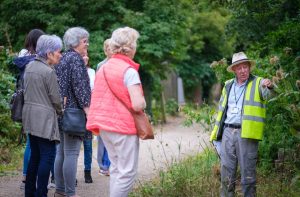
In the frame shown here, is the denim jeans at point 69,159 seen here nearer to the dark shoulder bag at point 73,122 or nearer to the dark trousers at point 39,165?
the dark shoulder bag at point 73,122

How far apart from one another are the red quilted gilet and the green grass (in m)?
1.22

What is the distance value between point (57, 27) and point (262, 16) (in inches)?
280

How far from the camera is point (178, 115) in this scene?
77.0 ft

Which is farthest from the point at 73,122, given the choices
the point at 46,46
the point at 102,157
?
the point at 102,157

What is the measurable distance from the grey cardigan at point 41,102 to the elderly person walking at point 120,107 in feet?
2.10

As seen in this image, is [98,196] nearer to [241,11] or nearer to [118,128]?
[118,128]

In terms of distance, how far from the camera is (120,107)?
6.02 m

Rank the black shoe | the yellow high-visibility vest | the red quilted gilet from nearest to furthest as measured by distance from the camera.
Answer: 1. the red quilted gilet
2. the yellow high-visibility vest
3. the black shoe

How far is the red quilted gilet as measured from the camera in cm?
599

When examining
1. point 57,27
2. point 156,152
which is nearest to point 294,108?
point 156,152

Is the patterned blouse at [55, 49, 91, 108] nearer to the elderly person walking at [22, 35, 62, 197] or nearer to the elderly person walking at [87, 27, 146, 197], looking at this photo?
the elderly person walking at [22, 35, 62, 197]

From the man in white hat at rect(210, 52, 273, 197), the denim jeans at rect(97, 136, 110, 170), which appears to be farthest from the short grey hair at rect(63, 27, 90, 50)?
the denim jeans at rect(97, 136, 110, 170)

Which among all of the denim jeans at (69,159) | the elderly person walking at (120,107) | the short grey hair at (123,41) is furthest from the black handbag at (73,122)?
the short grey hair at (123,41)

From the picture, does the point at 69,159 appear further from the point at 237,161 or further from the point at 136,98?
the point at 237,161
